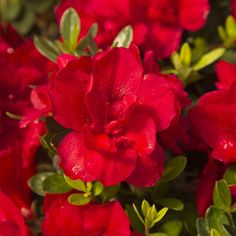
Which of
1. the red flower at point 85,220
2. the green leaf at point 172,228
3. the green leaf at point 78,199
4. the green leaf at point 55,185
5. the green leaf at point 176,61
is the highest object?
the green leaf at point 176,61

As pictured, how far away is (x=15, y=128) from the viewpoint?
3.10 feet

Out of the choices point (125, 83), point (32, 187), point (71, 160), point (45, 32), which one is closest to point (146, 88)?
point (125, 83)

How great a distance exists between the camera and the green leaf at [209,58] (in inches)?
38.6

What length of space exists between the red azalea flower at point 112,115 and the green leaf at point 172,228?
10 centimetres

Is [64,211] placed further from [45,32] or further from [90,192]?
[45,32]

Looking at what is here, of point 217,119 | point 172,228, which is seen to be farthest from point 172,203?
point 217,119

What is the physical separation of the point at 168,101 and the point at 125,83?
62 mm

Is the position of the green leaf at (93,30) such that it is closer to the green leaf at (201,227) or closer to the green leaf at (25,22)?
the green leaf at (201,227)

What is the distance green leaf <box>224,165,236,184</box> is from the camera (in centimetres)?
82

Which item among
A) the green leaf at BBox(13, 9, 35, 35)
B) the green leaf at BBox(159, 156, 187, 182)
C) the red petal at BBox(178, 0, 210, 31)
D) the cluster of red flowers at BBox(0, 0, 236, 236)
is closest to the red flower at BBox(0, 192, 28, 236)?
the cluster of red flowers at BBox(0, 0, 236, 236)

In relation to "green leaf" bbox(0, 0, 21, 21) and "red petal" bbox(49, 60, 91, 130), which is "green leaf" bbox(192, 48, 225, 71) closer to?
"red petal" bbox(49, 60, 91, 130)

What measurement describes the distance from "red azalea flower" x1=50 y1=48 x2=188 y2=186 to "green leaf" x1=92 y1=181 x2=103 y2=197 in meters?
0.06

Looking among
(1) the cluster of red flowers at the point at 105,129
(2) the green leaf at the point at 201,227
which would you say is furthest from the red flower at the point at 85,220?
(2) the green leaf at the point at 201,227

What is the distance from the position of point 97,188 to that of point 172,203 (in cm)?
11
